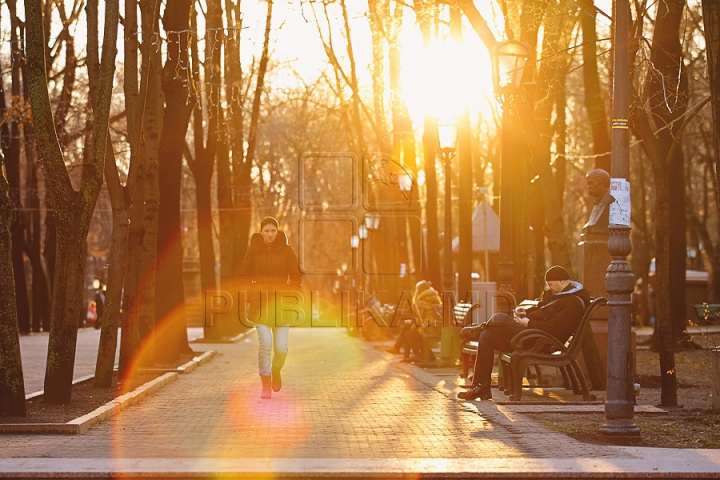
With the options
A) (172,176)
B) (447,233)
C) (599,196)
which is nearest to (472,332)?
(599,196)

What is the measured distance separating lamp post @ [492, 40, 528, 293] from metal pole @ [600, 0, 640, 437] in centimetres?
561

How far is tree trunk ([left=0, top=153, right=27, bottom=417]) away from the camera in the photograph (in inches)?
429

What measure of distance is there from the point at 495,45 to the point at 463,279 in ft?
33.8

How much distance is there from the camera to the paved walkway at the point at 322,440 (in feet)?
27.2

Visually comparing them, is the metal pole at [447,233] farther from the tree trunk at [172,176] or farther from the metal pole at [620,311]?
the metal pole at [620,311]

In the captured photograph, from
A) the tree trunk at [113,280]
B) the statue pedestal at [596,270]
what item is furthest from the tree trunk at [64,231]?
the statue pedestal at [596,270]

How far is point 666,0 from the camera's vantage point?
1536 centimetres

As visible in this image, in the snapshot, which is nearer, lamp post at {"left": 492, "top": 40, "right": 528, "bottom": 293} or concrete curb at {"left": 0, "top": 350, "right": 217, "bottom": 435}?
concrete curb at {"left": 0, "top": 350, "right": 217, "bottom": 435}


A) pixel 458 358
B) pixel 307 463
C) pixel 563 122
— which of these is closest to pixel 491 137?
pixel 563 122

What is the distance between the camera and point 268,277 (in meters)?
13.7

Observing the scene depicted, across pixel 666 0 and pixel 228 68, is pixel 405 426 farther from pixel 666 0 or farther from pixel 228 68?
pixel 228 68

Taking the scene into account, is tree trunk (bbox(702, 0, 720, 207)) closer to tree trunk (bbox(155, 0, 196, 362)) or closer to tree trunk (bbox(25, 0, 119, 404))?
tree trunk (bbox(25, 0, 119, 404))

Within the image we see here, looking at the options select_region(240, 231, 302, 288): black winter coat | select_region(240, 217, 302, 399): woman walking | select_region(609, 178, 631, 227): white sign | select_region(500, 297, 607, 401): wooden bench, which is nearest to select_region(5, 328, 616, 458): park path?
select_region(500, 297, 607, 401): wooden bench

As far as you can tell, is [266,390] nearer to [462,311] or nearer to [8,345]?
[8,345]
